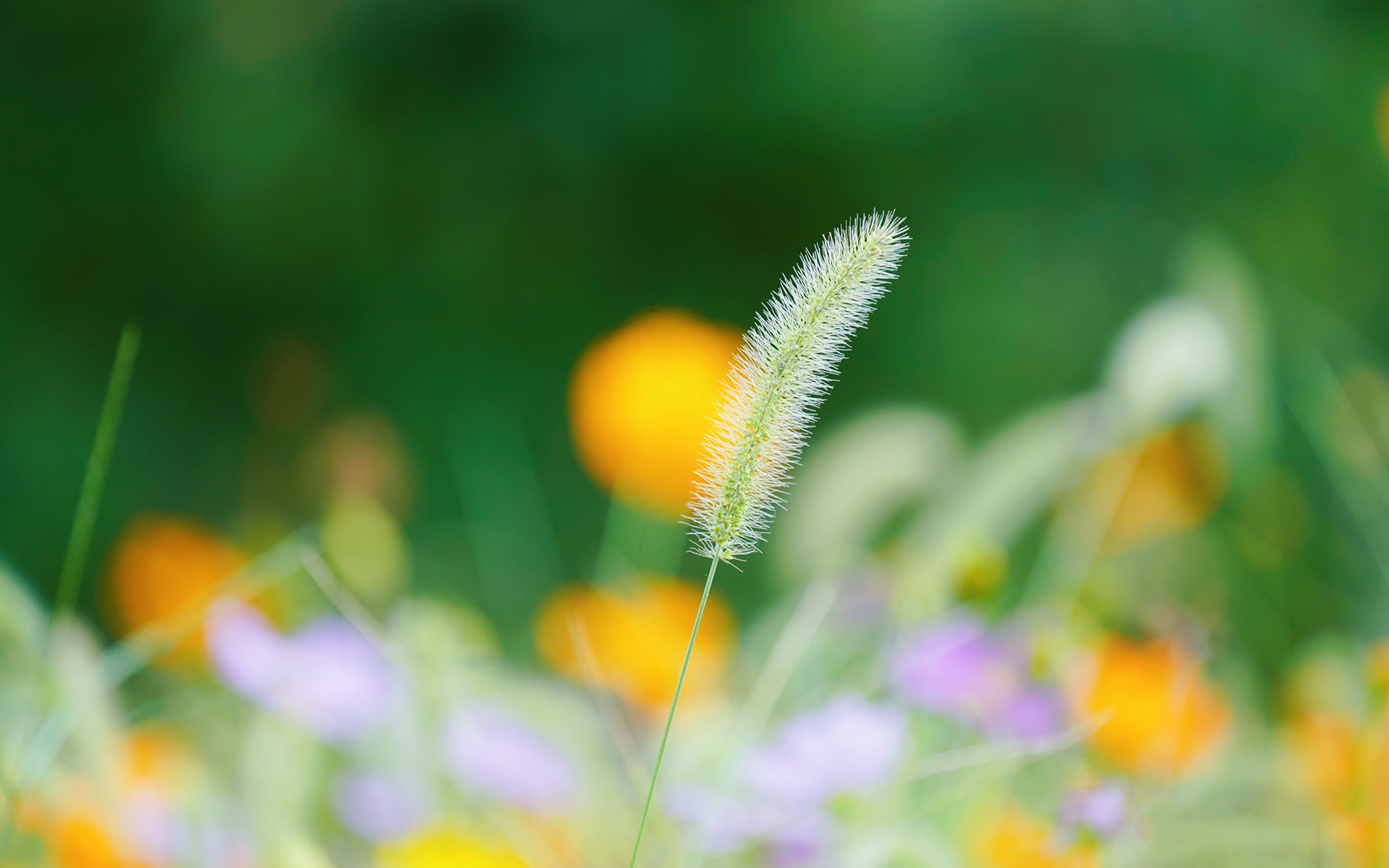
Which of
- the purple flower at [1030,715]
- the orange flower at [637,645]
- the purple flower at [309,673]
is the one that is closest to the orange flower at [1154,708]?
the purple flower at [1030,715]

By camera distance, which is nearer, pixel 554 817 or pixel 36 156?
pixel 554 817

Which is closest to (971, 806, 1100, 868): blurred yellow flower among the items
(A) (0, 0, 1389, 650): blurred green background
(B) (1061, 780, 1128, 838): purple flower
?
(B) (1061, 780, 1128, 838): purple flower

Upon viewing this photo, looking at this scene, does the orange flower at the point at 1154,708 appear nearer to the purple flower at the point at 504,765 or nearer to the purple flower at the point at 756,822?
the purple flower at the point at 756,822

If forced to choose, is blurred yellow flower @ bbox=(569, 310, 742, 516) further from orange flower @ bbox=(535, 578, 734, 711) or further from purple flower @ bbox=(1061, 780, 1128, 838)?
purple flower @ bbox=(1061, 780, 1128, 838)

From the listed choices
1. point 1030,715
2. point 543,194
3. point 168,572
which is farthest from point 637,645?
point 543,194

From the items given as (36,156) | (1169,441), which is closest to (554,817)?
(1169,441)

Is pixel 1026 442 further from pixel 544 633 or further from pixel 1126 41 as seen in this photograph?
pixel 1126 41

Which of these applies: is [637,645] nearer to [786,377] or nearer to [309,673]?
[309,673]
